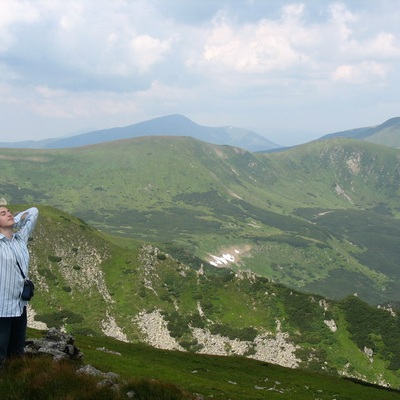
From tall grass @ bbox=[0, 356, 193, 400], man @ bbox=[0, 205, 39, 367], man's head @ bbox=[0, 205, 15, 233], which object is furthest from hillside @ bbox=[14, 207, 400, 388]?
man's head @ bbox=[0, 205, 15, 233]

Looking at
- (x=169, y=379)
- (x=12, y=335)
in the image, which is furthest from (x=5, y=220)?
(x=169, y=379)

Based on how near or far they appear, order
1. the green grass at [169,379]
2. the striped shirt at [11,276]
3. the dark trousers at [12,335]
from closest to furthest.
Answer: the striped shirt at [11,276]
the green grass at [169,379]
the dark trousers at [12,335]

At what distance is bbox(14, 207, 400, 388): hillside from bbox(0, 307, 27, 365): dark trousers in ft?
300

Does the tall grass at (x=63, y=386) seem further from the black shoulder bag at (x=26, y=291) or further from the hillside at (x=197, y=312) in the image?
the hillside at (x=197, y=312)

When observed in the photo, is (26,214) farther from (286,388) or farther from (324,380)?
(324,380)

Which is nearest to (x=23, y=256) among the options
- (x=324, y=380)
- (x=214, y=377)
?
(x=214, y=377)

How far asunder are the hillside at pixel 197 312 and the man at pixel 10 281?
92.4m

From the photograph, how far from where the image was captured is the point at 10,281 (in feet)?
40.2

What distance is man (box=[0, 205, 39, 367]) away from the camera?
1219 cm

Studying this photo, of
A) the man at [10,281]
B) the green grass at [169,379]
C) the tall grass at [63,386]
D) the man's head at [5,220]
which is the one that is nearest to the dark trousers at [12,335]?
the man at [10,281]

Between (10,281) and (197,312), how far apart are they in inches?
4149

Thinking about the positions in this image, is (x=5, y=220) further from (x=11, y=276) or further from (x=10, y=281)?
(x=10, y=281)

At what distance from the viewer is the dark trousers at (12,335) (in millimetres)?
12477

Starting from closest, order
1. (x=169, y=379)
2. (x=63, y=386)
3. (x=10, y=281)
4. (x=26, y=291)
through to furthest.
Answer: (x=10, y=281) < (x=63, y=386) < (x=26, y=291) < (x=169, y=379)
